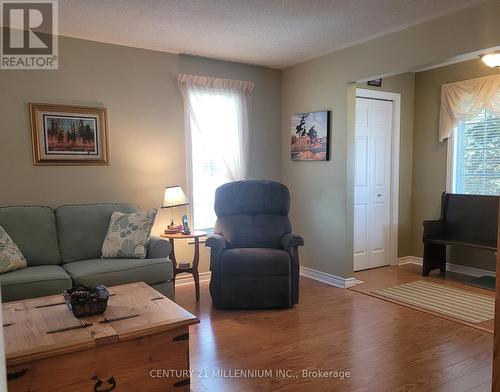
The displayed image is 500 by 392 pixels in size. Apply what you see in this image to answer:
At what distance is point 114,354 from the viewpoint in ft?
5.94

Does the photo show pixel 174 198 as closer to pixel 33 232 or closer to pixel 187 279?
pixel 187 279

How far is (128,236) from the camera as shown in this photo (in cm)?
335

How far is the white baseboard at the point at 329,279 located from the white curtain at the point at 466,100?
207 cm

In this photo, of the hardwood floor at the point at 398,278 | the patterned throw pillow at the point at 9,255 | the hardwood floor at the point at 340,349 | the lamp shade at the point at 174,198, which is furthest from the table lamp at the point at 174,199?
Answer: the hardwood floor at the point at 398,278

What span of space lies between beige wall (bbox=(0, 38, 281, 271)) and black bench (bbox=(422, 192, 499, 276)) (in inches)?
100

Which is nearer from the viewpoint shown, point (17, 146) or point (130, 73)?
point (17, 146)

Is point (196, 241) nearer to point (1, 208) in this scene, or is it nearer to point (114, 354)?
point (1, 208)

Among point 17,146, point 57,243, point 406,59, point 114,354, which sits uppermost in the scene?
point 406,59

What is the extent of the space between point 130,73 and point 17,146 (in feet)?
4.02

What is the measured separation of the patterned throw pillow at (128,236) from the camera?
332 centimetres

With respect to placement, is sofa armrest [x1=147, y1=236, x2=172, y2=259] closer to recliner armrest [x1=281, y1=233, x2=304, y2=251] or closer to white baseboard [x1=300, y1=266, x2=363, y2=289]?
recliner armrest [x1=281, y1=233, x2=304, y2=251]

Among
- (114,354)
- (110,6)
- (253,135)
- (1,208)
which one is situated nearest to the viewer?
(114,354)

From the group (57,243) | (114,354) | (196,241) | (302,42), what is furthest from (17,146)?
(302,42)

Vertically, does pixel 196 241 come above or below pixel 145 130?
below
